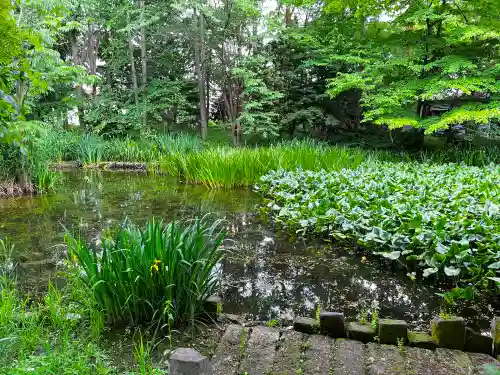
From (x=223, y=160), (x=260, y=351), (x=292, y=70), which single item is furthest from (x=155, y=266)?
(x=292, y=70)

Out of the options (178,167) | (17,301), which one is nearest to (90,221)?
(17,301)

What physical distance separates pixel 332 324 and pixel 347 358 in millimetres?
227

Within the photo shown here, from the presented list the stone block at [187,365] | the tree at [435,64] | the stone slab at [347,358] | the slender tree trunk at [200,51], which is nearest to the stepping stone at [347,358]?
the stone slab at [347,358]

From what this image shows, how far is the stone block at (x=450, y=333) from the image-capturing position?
176 centimetres

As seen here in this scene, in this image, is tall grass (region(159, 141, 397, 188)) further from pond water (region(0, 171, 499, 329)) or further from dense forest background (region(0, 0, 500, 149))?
dense forest background (region(0, 0, 500, 149))

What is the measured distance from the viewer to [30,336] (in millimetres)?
1801

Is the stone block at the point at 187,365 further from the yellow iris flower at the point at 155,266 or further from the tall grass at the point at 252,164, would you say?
the tall grass at the point at 252,164

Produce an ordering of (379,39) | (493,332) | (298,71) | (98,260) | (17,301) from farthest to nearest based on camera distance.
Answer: (298,71), (379,39), (17,301), (98,260), (493,332)

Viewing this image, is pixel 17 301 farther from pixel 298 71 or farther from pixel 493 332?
pixel 298 71

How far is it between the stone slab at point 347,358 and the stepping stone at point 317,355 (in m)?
0.03

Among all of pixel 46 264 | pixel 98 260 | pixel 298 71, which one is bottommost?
pixel 46 264

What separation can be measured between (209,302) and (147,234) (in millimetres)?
505

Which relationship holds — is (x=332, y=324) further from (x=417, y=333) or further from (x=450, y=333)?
(x=450, y=333)

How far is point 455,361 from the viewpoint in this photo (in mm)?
1678
